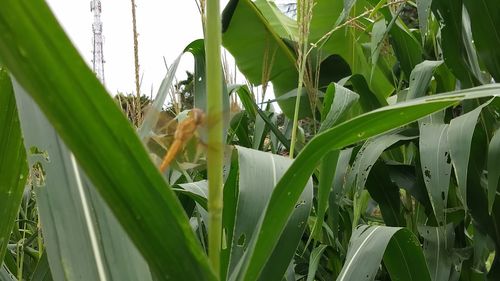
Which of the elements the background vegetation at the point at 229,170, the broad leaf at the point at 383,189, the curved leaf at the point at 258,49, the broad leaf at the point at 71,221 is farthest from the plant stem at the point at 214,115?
the curved leaf at the point at 258,49

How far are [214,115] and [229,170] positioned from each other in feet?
1.63

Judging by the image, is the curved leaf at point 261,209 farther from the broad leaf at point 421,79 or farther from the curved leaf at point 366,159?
the broad leaf at point 421,79

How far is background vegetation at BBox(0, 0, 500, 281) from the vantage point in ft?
0.96

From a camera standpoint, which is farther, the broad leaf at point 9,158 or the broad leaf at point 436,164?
the broad leaf at point 436,164

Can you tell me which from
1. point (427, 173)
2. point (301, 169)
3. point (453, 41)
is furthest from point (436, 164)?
point (301, 169)

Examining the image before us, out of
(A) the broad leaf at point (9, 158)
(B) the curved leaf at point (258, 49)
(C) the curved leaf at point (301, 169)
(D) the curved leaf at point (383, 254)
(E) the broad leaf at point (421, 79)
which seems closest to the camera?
(C) the curved leaf at point (301, 169)

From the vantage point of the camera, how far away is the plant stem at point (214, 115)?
364mm

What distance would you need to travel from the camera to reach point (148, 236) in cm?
32

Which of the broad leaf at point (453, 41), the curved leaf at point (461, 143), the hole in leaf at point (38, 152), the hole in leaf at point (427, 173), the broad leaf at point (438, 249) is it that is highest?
the broad leaf at point (453, 41)

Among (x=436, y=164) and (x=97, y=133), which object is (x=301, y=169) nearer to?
(x=97, y=133)

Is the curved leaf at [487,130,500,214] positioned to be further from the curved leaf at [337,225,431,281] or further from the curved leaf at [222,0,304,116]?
the curved leaf at [222,0,304,116]

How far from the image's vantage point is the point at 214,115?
36cm

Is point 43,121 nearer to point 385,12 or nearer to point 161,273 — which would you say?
point 161,273

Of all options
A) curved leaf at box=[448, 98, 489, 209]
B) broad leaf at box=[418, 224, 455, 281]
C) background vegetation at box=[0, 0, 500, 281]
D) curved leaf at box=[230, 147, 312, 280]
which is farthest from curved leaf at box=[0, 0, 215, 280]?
broad leaf at box=[418, 224, 455, 281]
